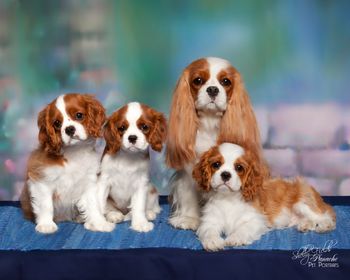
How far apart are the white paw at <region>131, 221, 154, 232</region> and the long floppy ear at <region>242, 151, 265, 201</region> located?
688mm

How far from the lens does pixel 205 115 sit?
204 inches

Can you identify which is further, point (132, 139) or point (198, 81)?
point (198, 81)

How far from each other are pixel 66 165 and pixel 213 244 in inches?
43.7

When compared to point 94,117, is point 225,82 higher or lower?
higher

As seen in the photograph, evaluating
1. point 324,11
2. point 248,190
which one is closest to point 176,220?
point 248,190

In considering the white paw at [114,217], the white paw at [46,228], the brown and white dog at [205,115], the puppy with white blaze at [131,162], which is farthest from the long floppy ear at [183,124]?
the white paw at [46,228]

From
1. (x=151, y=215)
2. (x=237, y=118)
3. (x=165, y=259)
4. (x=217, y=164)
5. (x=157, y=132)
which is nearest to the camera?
(x=165, y=259)

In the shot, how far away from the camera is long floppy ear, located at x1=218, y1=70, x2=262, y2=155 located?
5.11 m

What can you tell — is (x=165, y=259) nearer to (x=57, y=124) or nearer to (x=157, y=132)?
(x=157, y=132)

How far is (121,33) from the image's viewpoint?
6.61m

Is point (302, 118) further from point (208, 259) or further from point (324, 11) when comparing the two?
point (208, 259)

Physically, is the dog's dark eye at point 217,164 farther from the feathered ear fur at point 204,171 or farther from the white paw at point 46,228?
the white paw at point 46,228

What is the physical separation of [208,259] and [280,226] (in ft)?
2.51

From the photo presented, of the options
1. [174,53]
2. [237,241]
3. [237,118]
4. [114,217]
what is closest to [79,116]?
[114,217]
